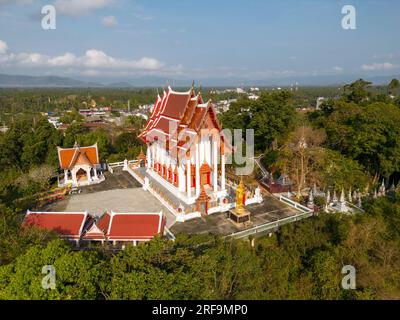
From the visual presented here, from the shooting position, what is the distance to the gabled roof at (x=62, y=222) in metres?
17.4

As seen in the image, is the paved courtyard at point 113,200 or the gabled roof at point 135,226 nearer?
the gabled roof at point 135,226

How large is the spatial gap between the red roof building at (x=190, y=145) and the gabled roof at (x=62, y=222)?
7.32 metres

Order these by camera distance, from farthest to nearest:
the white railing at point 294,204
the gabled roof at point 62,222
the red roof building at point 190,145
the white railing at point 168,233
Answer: the red roof building at point 190,145 < the white railing at point 294,204 < the white railing at point 168,233 < the gabled roof at point 62,222

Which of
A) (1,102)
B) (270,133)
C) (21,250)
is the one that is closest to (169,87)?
(270,133)

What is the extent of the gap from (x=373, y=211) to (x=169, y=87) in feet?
57.2

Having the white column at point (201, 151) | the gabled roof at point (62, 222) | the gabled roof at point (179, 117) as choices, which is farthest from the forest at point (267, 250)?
the gabled roof at point (179, 117)

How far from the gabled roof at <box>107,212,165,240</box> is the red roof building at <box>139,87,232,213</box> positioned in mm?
4830

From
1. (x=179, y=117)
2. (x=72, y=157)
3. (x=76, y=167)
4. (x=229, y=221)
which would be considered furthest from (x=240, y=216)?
(x=72, y=157)

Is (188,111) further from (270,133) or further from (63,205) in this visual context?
(270,133)

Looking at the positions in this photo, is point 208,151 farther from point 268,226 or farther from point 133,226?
point 133,226

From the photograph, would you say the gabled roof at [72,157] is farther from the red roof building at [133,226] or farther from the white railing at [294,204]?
the white railing at [294,204]

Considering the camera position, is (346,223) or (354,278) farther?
(346,223)

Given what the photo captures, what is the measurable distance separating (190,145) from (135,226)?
22.3 feet

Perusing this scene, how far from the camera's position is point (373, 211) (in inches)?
840
